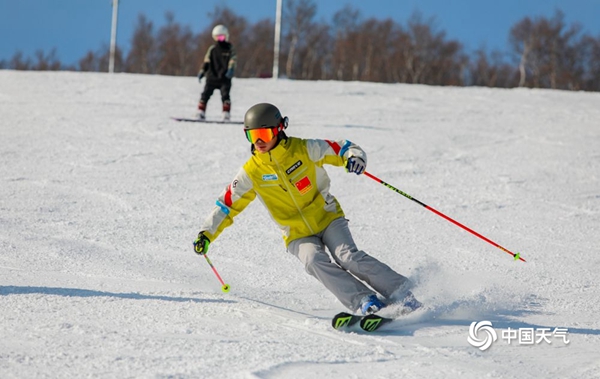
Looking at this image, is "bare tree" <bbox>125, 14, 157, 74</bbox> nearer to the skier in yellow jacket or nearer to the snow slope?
the snow slope

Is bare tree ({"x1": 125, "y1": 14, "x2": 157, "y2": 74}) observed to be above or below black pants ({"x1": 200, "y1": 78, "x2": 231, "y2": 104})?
above

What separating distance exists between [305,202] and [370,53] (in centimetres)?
3864

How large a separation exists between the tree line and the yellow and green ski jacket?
113 ft

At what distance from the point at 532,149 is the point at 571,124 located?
7.95ft

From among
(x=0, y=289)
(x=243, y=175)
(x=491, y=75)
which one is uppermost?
(x=491, y=75)

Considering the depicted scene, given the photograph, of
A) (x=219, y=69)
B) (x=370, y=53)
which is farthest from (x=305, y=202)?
A: (x=370, y=53)

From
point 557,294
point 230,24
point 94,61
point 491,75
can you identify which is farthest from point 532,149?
point 94,61

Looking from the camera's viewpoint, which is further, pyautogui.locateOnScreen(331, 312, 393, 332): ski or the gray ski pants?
the gray ski pants

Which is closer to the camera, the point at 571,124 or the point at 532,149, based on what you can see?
the point at 532,149

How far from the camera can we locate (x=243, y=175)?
4.32 metres

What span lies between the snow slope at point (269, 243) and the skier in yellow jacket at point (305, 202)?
319 mm

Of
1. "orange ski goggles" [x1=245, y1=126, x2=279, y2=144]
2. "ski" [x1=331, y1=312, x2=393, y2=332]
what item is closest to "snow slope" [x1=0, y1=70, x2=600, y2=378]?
"ski" [x1=331, y1=312, x2=393, y2=332]

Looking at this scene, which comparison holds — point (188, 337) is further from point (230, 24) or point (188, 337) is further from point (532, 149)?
point (230, 24)

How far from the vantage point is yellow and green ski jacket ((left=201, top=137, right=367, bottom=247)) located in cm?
424
